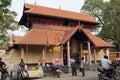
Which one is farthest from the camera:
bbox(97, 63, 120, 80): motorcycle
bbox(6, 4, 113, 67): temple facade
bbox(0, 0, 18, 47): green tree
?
bbox(6, 4, 113, 67): temple facade

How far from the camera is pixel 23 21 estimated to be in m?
29.8

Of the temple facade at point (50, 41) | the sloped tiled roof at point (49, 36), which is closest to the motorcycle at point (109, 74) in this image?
the temple facade at point (50, 41)

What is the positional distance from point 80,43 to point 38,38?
5834 millimetres

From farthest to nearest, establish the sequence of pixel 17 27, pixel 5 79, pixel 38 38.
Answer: pixel 17 27
pixel 38 38
pixel 5 79

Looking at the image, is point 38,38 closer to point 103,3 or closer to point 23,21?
point 23,21

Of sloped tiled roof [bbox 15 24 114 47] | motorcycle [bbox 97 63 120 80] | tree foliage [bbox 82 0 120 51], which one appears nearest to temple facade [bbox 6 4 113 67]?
sloped tiled roof [bbox 15 24 114 47]

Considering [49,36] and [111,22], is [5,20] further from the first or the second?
[111,22]

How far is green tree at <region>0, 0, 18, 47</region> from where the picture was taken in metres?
22.0

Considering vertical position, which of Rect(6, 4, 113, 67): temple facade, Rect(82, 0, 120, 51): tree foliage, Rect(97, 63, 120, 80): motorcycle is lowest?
Rect(97, 63, 120, 80): motorcycle

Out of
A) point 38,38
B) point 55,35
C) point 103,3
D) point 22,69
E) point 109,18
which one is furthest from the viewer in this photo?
point 103,3

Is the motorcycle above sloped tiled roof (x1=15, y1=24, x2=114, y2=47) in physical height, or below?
below

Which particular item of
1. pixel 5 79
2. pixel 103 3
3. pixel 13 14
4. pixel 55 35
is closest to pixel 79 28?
pixel 55 35

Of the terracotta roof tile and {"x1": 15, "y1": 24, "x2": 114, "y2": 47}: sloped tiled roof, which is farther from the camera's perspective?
{"x1": 15, "y1": 24, "x2": 114, "y2": 47}: sloped tiled roof

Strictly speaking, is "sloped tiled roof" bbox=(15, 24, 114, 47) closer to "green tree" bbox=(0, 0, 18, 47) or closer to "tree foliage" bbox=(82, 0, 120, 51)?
"green tree" bbox=(0, 0, 18, 47)
